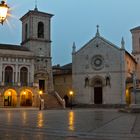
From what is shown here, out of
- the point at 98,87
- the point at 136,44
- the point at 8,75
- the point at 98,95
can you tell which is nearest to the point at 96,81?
the point at 98,87

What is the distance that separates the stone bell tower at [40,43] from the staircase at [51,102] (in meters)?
2.78

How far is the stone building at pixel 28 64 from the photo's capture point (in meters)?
55.2

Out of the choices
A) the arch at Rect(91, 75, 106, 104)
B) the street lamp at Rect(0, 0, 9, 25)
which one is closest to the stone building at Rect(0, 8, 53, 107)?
the arch at Rect(91, 75, 106, 104)

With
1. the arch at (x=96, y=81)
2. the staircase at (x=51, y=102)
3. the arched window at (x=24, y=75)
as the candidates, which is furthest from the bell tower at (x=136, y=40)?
the arched window at (x=24, y=75)

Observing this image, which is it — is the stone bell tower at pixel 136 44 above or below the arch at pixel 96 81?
above

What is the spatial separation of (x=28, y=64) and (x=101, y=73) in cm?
1284

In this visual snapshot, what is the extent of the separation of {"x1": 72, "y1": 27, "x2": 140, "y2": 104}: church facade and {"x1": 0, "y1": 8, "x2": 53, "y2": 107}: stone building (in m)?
5.39

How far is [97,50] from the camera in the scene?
197 feet

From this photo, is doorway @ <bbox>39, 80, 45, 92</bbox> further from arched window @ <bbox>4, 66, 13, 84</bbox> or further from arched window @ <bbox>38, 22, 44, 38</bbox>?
arched window @ <bbox>38, 22, 44, 38</bbox>

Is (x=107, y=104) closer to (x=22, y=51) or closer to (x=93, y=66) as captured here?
(x=93, y=66)

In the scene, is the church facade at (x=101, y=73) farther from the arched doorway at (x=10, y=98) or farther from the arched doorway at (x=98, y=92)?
the arched doorway at (x=10, y=98)

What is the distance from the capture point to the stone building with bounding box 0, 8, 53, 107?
181 ft

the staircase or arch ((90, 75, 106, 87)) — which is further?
arch ((90, 75, 106, 87))

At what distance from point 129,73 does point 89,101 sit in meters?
8.91
